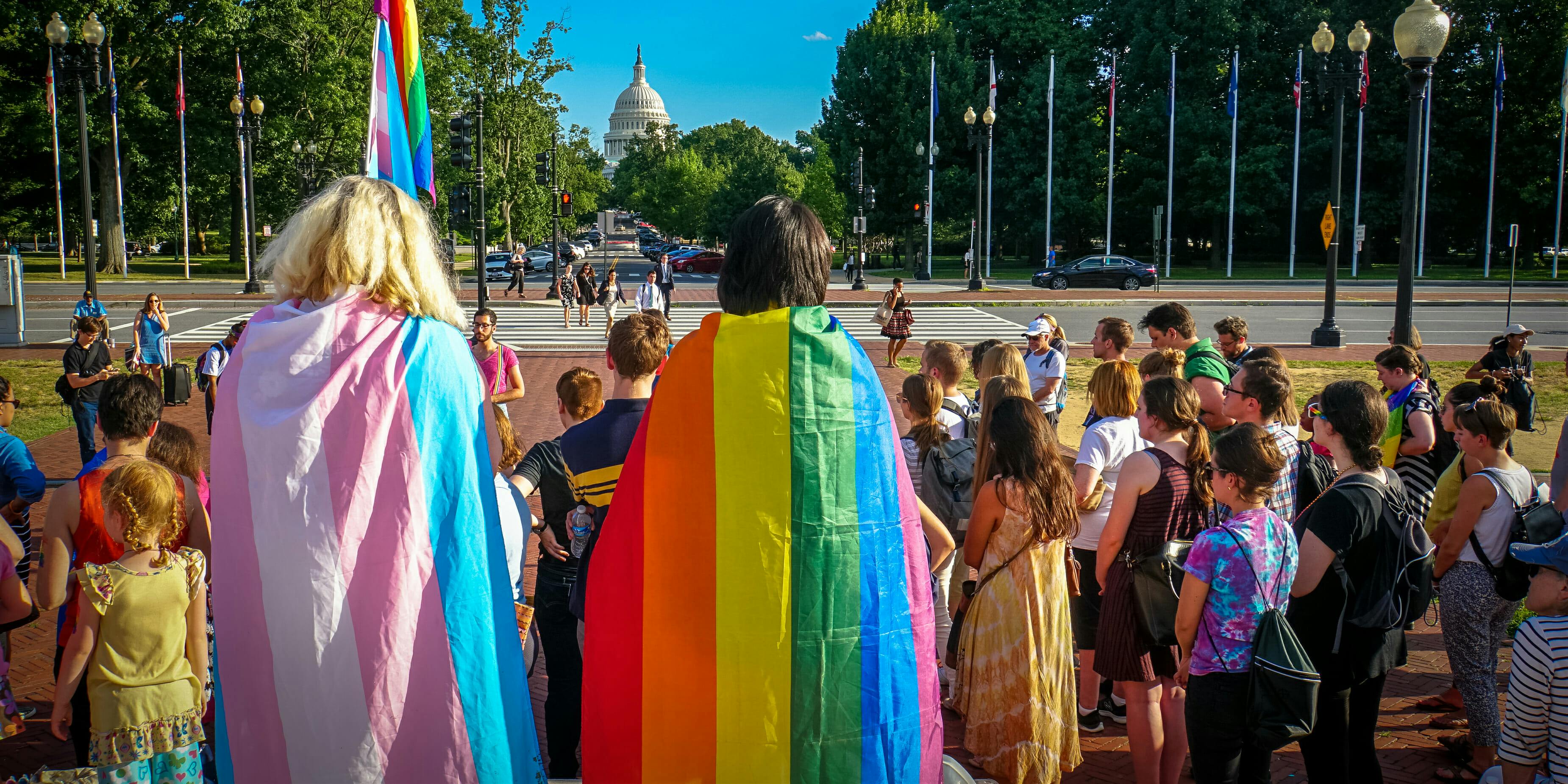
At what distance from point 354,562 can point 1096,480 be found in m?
3.69

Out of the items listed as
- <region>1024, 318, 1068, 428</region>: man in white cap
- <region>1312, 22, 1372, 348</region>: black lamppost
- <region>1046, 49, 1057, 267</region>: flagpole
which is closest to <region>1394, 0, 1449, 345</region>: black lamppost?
<region>1024, 318, 1068, 428</region>: man in white cap

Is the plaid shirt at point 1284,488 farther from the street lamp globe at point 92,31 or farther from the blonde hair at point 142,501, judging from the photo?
the street lamp globe at point 92,31

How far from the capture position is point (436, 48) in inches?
2016

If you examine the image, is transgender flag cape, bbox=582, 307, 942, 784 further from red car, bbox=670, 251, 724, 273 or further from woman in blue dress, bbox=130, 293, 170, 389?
red car, bbox=670, 251, 724, 273

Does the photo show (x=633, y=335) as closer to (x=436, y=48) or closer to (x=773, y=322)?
(x=773, y=322)

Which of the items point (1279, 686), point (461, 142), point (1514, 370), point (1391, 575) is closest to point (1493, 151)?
point (461, 142)

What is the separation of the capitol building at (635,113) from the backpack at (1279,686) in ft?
634

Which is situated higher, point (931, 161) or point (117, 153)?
point (931, 161)

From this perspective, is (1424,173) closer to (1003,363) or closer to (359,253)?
(1003,363)

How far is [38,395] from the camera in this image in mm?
15844

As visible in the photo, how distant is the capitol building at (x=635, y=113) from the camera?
193 meters

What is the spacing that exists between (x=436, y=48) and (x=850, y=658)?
5439cm

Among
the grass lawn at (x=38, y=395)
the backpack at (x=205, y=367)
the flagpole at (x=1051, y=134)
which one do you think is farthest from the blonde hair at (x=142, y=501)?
the flagpole at (x=1051, y=134)

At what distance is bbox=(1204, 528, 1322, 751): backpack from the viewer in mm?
3629
